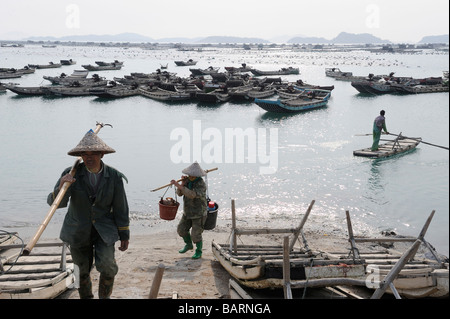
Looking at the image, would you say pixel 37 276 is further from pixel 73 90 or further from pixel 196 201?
pixel 73 90

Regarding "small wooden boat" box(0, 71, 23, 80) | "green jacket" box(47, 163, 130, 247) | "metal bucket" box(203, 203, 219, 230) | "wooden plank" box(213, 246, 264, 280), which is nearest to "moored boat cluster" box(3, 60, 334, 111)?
"small wooden boat" box(0, 71, 23, 80)

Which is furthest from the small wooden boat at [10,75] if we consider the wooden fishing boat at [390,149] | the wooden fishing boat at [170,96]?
the wooden fishing boat at [390,149]

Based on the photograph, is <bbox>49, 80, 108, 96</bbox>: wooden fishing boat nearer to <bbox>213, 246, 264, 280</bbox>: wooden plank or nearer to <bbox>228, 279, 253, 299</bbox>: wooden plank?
<bbox>213, 246, 264, 280</bbox>: wooden plank

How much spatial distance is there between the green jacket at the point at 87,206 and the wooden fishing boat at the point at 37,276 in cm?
104

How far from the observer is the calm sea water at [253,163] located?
36.0ft

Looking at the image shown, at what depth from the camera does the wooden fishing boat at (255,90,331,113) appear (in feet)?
89.9

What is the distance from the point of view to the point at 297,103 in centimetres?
2942

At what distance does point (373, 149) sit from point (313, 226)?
7.80m

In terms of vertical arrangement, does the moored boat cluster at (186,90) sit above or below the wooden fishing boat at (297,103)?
above

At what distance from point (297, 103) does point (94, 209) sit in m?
26.4

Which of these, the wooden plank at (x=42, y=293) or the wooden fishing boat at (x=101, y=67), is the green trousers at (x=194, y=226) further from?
the wooden fishing boat at (x=101, y=67)
